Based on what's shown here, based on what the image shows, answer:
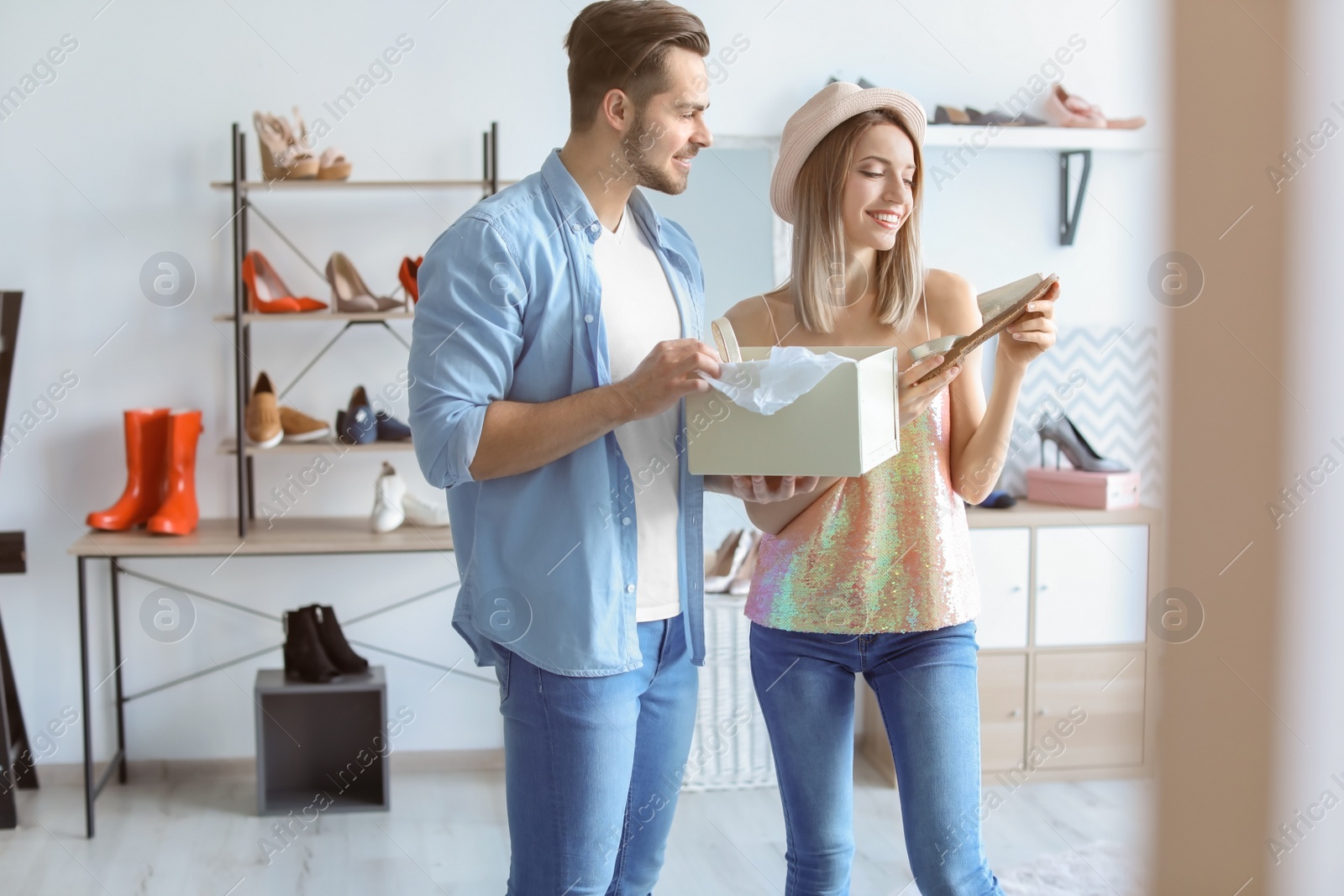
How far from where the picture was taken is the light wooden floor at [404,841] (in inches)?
98.2

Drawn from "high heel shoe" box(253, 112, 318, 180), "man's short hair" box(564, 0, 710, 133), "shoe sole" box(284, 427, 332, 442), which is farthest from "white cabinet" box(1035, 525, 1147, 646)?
"high heel shoe" box(253, 112, 318, 180)

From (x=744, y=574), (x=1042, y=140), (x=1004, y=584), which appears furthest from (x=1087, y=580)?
(x=1042, y=140)

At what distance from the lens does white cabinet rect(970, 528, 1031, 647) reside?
9.82 feet

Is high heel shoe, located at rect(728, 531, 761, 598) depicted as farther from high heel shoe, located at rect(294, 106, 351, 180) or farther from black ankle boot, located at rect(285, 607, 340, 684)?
high heel shoe, located at rect(294, 106, 351, 180)

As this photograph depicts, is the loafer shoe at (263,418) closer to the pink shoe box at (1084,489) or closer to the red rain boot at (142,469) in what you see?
the red rain boot at (142,469)

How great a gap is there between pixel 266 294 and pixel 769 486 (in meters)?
2.02

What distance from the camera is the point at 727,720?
3.05 m

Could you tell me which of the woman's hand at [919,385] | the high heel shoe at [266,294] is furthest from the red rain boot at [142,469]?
the woman's hand at [919,385]

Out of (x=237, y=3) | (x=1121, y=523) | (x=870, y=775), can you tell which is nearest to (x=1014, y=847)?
(x=870, y=775)

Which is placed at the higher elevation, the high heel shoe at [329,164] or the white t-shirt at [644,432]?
the high heel shoe at [329,164]

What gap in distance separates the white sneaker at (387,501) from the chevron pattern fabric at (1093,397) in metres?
1.82

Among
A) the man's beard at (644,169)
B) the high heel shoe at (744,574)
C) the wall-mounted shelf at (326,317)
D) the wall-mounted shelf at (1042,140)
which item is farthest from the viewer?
the wall-mounted shelf at (1042,140)

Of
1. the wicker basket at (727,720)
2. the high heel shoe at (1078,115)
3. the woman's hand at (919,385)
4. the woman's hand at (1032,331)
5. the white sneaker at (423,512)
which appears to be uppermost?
the high heel shoe at (1078,115)

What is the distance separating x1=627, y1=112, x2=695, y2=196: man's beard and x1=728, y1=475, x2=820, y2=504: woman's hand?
369 mm
